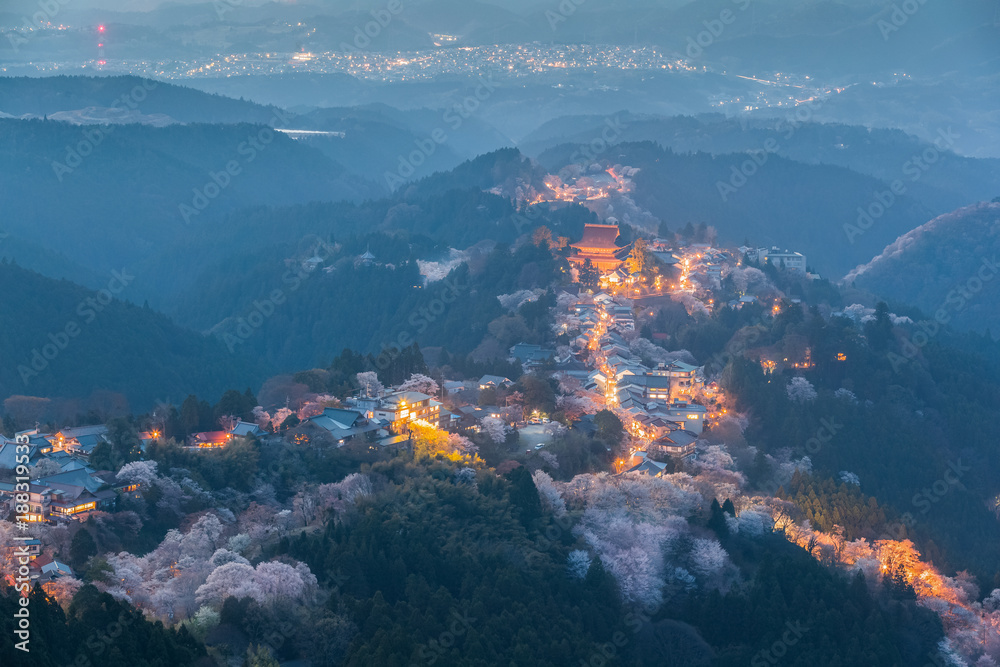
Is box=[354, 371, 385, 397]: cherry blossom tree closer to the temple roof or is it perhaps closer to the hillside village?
the hillside village

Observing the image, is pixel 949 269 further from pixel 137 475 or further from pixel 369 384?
pixel 137 475

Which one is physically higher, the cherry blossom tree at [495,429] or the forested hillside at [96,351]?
the cherry blossom tree at [495,429]

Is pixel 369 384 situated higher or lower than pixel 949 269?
higher

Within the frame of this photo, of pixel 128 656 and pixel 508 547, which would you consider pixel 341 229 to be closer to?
pixel 508 547

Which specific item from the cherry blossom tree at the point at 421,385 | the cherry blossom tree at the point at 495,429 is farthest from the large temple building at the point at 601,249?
the cherry blossom tree at the point at 495,429

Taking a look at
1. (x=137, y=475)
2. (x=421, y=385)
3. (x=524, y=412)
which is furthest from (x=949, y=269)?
(x=137, y=475)

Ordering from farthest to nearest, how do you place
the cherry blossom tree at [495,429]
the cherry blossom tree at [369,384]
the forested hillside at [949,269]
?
the forested hillside at [949,269] → the cherry blossom tree at [369,384] → the cherry blossom tree at [495,429]

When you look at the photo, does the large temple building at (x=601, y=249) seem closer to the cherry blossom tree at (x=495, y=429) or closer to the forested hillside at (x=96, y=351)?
the forested hillside at (x=96, y=351)
